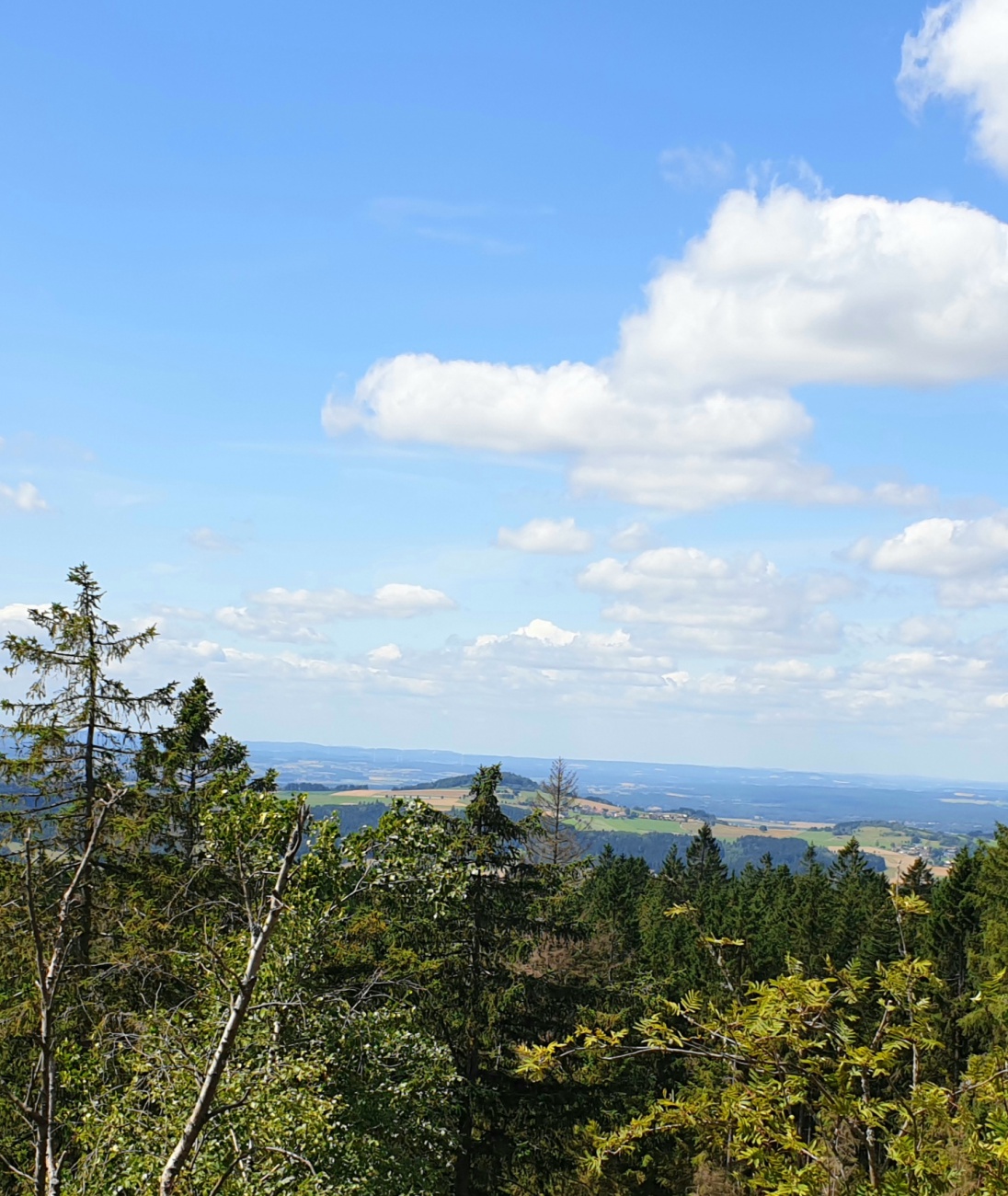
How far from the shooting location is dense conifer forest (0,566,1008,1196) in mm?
6305

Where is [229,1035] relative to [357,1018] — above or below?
above

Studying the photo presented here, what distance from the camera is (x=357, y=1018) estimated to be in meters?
12.8

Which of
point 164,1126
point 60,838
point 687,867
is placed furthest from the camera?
point 687,867

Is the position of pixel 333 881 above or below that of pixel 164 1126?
above

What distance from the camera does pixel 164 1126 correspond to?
394 inches

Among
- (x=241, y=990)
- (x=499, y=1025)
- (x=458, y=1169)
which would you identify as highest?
(x=241, y=990)

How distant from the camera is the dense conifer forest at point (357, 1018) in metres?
6.30

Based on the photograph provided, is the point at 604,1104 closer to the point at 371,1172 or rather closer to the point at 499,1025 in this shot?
the point at 499,1025

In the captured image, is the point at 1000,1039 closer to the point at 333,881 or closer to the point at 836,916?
the point at 836,916

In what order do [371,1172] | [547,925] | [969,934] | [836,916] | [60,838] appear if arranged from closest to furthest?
[371,1172], [60,838], [547,925], [969,934], [836,916]

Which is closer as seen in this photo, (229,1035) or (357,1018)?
(229,1035)

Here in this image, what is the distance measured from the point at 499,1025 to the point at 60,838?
10.1 metres

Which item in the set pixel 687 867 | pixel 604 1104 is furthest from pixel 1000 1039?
pixel 687 867

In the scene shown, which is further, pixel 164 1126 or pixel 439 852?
pixel 439 852
